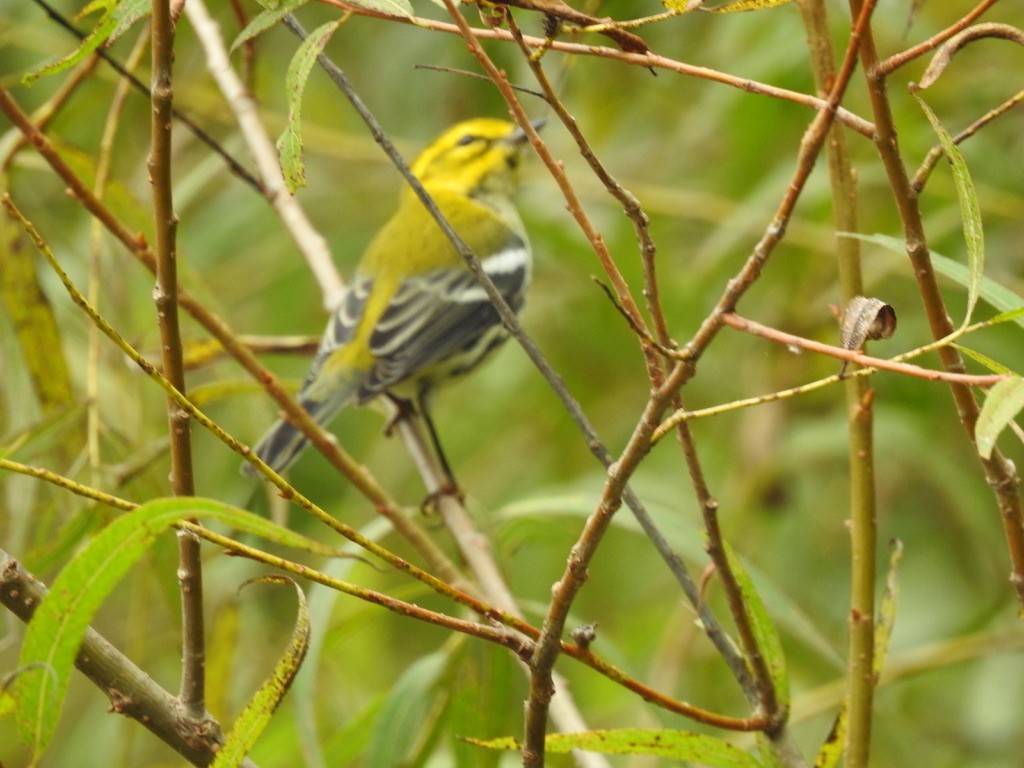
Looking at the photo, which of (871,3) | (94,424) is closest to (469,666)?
(94,424)

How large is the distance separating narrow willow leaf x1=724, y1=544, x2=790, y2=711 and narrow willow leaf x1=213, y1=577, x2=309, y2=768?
0.48 metres

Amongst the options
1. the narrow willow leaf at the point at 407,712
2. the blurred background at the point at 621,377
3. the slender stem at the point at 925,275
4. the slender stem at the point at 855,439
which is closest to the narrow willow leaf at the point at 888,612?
the slender stem at the point at 855,439

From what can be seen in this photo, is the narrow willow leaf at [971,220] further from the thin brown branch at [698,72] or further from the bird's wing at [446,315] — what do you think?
the bird's wing at [446,315]

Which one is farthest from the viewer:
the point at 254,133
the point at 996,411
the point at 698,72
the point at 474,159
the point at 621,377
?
the point at 474,159

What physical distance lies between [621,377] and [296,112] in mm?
2928

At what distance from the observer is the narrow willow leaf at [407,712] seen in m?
2.04

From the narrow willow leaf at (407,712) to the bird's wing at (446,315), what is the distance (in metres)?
1.65

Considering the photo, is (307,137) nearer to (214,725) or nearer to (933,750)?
(933,750)

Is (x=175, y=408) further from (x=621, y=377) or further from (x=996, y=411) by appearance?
(x=621, y=377)

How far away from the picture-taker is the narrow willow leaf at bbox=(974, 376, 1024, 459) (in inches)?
36.6

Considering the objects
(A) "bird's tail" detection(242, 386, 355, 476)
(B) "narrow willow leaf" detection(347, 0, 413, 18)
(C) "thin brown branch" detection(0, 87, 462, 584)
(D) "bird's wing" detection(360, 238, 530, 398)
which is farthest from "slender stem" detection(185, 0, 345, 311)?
(B) "narrow willow leaf" detection(347, 0, 413, 18)

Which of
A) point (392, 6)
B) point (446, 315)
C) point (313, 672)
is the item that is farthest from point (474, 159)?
point (392, 6)

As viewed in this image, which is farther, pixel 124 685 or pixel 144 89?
pixel 144 89

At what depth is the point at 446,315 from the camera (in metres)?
4.04
